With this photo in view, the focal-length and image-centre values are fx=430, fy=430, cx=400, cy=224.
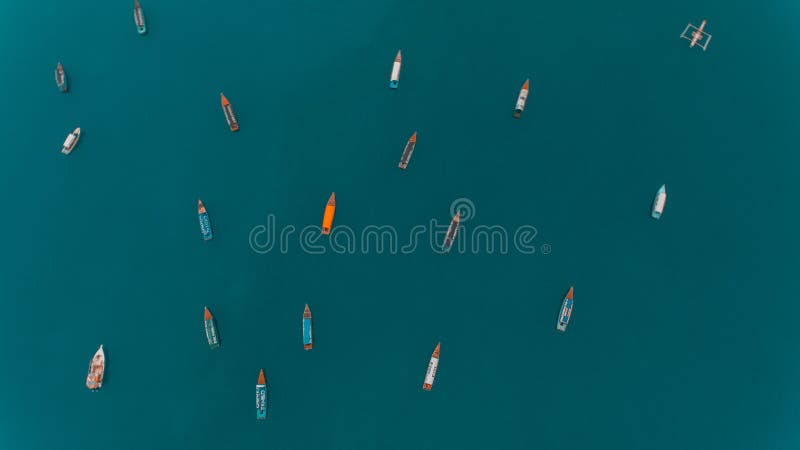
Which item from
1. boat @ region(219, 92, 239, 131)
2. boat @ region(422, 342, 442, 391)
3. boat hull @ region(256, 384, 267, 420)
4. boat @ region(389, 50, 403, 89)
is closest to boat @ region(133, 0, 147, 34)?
boat @ region(219, 92, 239, 131)

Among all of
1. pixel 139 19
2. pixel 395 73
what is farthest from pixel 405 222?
pixel 139 19

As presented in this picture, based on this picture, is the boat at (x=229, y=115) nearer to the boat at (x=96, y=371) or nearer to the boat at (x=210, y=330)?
the boat at (x=210, y=330)

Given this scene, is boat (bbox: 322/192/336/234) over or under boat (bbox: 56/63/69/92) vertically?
under

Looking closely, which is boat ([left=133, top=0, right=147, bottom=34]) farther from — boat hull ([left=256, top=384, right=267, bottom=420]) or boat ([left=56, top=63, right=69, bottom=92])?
boat hull ([left=256, top=384, right=267, bottom=420])

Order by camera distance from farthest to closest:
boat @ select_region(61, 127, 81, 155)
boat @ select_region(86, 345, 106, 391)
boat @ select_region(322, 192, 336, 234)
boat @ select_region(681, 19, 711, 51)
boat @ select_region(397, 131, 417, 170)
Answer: boat @ select_region(681, 19, 711, 51) < boat @ select_region(61, 127, 81, 155) < boat @ select_region(397, 131, 417, 170) < boat @ select_region(322, 192, 336, 234) < boat @ select_region(86, 345, 106, 391)

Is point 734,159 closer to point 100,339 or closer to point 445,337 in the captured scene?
point 445,337

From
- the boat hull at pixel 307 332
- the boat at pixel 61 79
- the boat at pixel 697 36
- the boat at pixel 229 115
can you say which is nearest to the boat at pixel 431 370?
the boat hull at pixel 307 332

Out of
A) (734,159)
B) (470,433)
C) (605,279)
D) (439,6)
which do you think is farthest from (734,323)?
(439,6)
